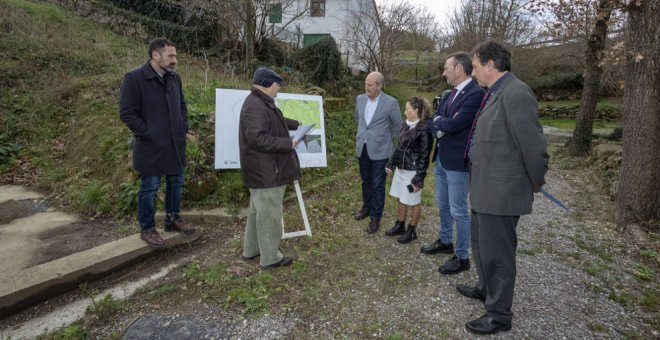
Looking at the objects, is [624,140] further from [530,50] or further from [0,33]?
[530,50]

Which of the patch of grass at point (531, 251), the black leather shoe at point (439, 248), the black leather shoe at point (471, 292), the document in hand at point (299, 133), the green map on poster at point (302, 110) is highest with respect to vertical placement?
the green map on poster at point (302, 110)

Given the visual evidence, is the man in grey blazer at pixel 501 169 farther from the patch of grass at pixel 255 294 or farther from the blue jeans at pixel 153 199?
the blue jeans at pixel 153 199

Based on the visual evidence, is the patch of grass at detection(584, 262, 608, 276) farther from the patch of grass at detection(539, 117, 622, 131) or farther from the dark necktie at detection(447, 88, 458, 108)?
the patch of grass at detection(539, 117, 622, 131)

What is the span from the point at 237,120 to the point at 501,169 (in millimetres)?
3545

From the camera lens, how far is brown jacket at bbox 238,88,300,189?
3182 mm

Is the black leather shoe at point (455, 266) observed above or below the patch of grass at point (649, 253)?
above

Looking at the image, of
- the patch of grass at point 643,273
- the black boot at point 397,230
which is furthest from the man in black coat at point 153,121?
the patch of grass at point 643,273

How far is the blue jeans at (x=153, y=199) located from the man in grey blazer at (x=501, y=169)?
323 cm

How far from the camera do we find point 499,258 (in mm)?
2582

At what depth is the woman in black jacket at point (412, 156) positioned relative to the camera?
3.91 meters

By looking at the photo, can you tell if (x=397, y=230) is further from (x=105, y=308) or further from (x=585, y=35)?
(x=585, y=35)

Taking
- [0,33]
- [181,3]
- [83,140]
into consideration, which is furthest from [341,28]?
[83,140]

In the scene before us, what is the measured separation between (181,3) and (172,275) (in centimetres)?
1309

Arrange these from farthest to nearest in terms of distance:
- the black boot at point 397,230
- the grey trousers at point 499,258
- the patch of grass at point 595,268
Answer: the black boot at point 397,230, the patch of grass at point 595,268, the grey trousers at point 499,258
